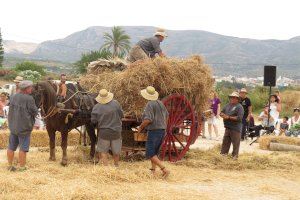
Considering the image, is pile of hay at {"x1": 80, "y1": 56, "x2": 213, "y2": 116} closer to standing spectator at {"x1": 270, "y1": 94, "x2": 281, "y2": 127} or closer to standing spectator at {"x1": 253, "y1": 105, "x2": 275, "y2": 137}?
standing spectator at {"x1": 253, "y1": 105, "x2": 275, "y2": 137}

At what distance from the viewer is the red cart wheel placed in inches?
455

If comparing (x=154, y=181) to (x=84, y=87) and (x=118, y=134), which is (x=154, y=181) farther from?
(x=84, y=87)

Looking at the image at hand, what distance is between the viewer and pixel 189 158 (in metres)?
12.3

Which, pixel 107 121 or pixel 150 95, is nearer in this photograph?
pixel 150 95

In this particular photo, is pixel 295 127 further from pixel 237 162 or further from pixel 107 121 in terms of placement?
pixel 107 121

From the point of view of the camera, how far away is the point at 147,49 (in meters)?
12.3

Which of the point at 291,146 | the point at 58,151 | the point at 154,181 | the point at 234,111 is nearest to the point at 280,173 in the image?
the point at 234,111

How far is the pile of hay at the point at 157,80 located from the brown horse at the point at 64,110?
674 mm

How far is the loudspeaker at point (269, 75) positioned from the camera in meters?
19.8

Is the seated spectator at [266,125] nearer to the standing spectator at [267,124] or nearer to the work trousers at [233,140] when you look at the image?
the standing spectator at [267,124]

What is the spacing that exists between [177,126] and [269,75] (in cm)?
923

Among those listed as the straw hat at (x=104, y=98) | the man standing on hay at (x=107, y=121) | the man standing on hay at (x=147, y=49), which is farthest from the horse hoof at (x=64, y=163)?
the man standing on hay at (x=147, y=49)

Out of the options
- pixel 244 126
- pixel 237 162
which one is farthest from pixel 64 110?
pixel 244 126

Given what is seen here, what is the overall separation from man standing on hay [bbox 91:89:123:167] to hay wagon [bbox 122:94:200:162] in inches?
37.4
